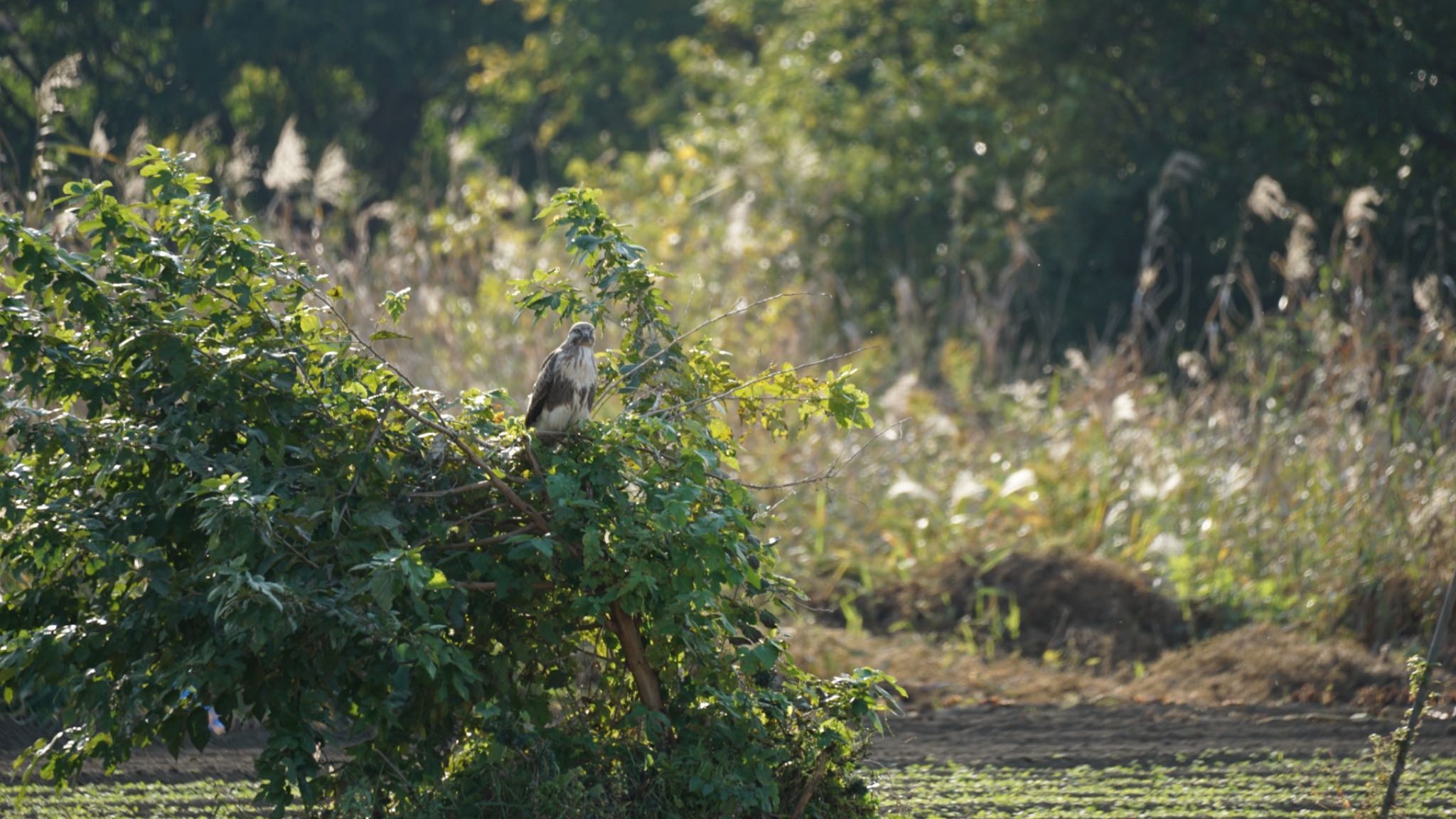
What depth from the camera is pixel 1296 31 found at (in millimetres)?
13883

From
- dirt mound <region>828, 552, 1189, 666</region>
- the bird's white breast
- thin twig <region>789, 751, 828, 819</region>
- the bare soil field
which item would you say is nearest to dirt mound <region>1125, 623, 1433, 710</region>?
the bare soil field

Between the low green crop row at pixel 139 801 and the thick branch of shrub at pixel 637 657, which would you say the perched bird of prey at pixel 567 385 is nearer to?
the thick branch of shrub at pixel 637 657

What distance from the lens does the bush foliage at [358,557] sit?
11.2ft

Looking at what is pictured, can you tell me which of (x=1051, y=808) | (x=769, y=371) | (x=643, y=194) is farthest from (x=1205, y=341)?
(x=769, y=371)

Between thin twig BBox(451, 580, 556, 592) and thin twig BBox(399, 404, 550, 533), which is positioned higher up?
thin twig BBox(399, 404, 550, 533)

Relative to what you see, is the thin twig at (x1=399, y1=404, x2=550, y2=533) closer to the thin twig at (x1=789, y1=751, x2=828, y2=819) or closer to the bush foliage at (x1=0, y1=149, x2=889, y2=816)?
the bush foliage at (x1=0, y1=149, x2=889, y2=816)

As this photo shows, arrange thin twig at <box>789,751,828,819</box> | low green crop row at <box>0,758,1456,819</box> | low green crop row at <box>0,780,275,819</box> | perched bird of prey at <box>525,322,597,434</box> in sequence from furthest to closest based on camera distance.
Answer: low green crop row at <box>0,758,1456,819</box> < low green crop row at <box>0,780,275,819</box> < perched bird of prey at <box>525,322,597,434</box> < thin twig at <box>789,751,828,819</box>

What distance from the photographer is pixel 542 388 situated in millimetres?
3902

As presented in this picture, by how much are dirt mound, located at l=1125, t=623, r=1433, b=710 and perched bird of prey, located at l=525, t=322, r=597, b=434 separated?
11.9 ft

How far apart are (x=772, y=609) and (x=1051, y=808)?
2.39 m

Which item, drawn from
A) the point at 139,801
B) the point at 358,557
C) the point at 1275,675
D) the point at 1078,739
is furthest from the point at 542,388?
the point at 1275,675

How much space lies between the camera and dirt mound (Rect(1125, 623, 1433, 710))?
252 inches

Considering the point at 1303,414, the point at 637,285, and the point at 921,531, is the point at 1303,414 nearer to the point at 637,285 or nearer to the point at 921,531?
the point at 921,531

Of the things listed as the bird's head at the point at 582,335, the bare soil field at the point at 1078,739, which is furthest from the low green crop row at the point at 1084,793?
the bird's head at the point at 582,335
